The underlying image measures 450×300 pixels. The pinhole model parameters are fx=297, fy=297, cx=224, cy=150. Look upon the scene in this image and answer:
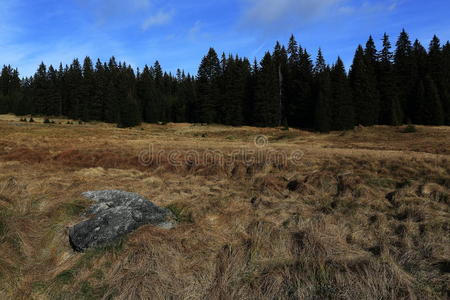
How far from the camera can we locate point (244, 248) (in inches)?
191

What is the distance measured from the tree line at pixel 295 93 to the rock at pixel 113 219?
37418mm

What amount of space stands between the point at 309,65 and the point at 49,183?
161ft

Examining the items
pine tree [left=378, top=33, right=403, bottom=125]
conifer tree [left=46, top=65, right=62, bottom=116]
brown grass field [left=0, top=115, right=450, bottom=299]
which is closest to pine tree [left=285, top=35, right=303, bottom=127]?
pine tree [left=378, top=33, right=403, bottom=125]

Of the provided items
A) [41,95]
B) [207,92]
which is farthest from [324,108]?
[41,95]

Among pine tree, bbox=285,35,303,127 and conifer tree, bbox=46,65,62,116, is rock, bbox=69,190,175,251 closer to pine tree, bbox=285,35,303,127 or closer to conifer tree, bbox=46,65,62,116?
pine tree, bbox=285,35,303,127

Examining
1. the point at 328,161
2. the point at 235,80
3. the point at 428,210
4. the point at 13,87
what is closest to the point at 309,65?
the point at 235,80

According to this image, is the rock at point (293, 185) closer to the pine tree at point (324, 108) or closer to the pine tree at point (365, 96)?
the pine tree at point (324, 108)

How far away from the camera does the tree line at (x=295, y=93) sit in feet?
141

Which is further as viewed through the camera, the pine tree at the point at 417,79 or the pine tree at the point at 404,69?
the pine tree at the point at 404,69

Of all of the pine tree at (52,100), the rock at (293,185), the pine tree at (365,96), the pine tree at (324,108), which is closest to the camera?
the rock at (293,185)

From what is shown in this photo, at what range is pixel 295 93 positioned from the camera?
51156 millimetres

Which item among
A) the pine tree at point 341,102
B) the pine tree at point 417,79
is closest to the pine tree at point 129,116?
the pine tree at point 341,102

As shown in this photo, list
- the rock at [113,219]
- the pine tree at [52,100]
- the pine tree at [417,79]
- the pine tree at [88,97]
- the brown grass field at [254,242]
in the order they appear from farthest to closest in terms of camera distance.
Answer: the pine tree at [52,100]
the pine tree at [88,97]
the pine tree at [417,79]
the rock at [113,219]
the brown grass field at [254,242]

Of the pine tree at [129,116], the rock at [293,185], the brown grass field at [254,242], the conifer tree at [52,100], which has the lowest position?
the brown grass field at [254,242]
